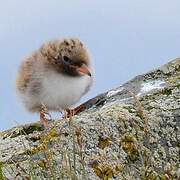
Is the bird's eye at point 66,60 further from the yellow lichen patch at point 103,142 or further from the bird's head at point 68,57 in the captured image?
the yellow lichen patch at point 103,142

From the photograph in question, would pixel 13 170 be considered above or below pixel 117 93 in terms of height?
above

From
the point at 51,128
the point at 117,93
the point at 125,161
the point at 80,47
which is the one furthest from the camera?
the point at 80,47

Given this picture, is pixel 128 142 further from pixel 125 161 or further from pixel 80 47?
pixel 80 47

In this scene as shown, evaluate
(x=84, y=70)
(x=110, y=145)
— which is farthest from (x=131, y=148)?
(x=84, y=70)

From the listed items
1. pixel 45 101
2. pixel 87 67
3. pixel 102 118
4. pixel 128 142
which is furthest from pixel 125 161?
pixel 87 67

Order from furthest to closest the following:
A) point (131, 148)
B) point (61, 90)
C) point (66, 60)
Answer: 1. point (66, 60)
2. point (61, 90)
3. point (131, 148)

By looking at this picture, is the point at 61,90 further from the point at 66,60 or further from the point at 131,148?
the point at 131,148

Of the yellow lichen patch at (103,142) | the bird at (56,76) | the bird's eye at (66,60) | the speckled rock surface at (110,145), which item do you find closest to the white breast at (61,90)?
the bird at (56,76)
